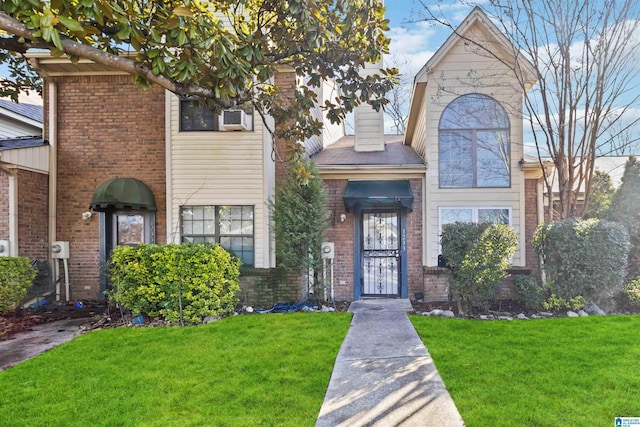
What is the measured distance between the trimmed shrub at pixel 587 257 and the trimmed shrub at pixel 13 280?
11.2 meters

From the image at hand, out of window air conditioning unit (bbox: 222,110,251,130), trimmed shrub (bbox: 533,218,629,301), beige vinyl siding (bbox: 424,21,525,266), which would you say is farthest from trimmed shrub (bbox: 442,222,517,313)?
window air conditioning unit (bbox: 222,110,251,130)

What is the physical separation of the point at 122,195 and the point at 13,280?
2.77 meters

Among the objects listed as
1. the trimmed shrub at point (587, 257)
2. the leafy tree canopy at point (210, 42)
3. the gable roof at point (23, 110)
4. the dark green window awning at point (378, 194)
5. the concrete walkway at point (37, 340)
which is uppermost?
the gable roof at point (23, 110)

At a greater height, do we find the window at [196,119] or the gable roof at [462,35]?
the gable roof at [462,35]

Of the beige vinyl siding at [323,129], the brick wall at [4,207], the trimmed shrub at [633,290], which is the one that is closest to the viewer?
the trimmed shrub at [633,290]

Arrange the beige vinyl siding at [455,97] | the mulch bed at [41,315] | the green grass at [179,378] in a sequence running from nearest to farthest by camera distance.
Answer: the green grass at [179,378]
the mulch bed at [41,315]
the beige vinyl siding at [455,97]

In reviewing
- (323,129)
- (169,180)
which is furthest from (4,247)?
(323,129)

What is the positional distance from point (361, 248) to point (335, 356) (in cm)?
492

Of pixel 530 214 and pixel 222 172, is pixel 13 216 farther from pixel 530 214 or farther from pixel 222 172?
pixel 530 214

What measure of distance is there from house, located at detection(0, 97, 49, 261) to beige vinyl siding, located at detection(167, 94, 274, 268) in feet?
10.9

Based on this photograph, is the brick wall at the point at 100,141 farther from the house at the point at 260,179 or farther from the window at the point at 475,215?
the window at the point at 475,215

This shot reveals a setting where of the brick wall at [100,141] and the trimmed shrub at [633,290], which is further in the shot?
the brick wall at [100,141]

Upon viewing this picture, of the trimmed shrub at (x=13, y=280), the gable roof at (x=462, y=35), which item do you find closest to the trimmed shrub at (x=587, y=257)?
the gable roof at (x=462, y=35)

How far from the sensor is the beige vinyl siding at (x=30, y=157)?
853cm
